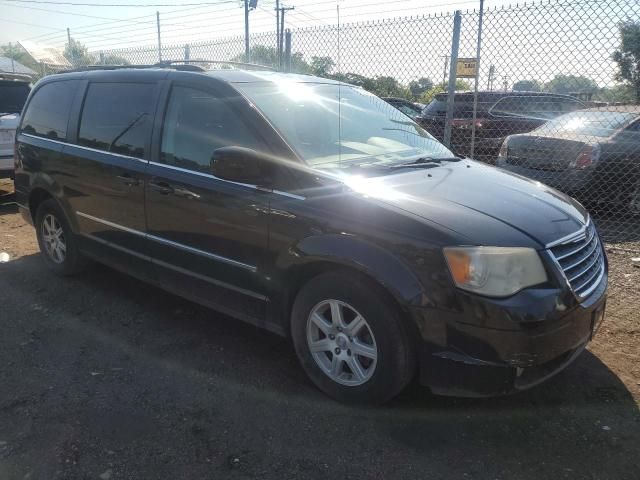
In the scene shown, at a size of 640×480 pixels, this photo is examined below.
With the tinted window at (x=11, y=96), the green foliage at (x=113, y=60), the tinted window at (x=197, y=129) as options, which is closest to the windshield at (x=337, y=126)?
the tinted window at (x=197, y=129)

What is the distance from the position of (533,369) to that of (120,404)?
213 cm

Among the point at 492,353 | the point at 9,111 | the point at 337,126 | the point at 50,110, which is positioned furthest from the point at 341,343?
the point at 9,111

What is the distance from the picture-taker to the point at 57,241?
4852 mm

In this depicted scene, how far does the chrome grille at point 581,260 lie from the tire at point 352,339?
2.73ft

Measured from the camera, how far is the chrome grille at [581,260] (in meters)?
2.64

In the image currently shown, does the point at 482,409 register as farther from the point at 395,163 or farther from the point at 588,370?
the point at 395,163

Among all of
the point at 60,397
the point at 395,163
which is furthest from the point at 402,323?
the point at 60,397

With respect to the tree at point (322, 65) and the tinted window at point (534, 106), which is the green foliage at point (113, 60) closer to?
the tree at point (322, 65)

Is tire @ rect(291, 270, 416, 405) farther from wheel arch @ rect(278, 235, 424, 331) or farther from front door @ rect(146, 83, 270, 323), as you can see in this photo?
front door @ rect(146, 83, 270, 323)

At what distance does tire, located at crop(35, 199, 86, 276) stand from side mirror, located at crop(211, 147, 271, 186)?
7.38ft

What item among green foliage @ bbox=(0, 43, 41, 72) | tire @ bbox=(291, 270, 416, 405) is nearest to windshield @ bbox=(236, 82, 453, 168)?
tire @ bbox=(291, 270, 416, 405)

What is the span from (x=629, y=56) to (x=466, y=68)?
194 cm

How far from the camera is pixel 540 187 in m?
3.41

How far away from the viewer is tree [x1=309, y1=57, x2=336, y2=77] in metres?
7.82
